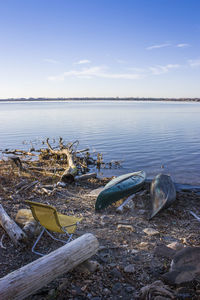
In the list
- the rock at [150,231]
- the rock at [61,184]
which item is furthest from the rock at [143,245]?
the rock at [61,184]

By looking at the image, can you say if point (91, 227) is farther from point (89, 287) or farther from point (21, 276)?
point (21, 276)

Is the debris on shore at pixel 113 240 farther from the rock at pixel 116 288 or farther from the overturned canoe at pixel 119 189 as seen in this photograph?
the overturned canoe at pixel 119 189

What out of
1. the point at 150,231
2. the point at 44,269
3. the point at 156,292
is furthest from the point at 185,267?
the point at 44,269

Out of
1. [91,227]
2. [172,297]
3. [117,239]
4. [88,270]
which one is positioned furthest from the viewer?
[91,227]

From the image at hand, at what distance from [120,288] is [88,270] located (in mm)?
591

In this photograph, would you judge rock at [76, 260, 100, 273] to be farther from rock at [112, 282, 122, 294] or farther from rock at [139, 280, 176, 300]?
rock at [139, 280, 176, 300]

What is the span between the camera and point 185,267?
12.7 feet

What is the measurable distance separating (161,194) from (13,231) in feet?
14.8

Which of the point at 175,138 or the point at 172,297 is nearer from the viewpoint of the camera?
the point at 172,297

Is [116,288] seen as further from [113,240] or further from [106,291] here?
[113,240]

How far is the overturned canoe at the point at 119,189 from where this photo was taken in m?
7.49

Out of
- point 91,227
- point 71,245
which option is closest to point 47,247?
Answer: point 71,245

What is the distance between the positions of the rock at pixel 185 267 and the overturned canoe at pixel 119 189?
351 centimetres

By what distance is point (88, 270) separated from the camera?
13.4 ft
